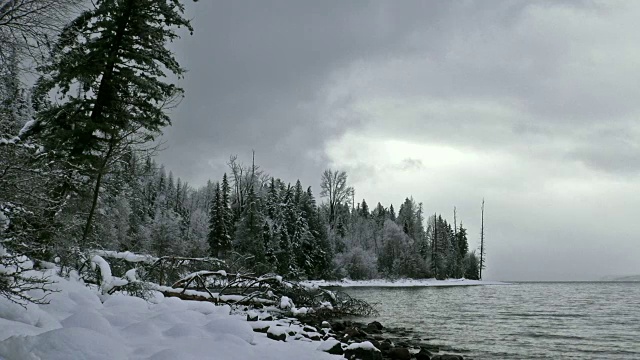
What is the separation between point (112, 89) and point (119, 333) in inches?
323

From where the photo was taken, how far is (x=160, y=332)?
21.5 feet

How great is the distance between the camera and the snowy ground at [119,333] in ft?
14.8

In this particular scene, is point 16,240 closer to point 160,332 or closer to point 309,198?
point 160,332

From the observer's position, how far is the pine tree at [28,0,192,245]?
1144cm

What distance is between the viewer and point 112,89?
39.9 feet

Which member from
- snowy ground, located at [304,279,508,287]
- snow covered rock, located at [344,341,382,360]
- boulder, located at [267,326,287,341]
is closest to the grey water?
snow covered rock, located at [344,341,382,360]

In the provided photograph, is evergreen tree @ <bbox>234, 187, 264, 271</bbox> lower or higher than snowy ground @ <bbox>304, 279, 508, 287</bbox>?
higher

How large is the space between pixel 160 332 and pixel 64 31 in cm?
436

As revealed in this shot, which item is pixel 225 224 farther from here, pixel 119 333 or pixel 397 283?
pixel 119 333

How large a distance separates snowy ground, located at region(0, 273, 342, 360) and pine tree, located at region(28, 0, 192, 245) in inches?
178

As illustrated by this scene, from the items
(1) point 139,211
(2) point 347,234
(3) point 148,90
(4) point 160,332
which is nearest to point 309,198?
(2) point 347,234

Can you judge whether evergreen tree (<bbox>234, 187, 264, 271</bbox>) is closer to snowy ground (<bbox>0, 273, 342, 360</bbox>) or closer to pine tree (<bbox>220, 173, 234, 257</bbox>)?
pine tree (<bbox>220, 173, 234, 257</bbox>)

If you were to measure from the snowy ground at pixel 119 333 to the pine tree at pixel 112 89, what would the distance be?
4.52m

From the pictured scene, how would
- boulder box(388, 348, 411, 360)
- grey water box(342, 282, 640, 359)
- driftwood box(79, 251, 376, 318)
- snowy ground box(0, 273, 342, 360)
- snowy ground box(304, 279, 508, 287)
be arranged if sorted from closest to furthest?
snowy ground box(0, 273, 342, 360), driftwood box(79, 251, 376, 318), boulder box(388, 348, 411, 360), grey water box(342, 282, 640, 359), snowy ground box(304, 279, 508, 287)
